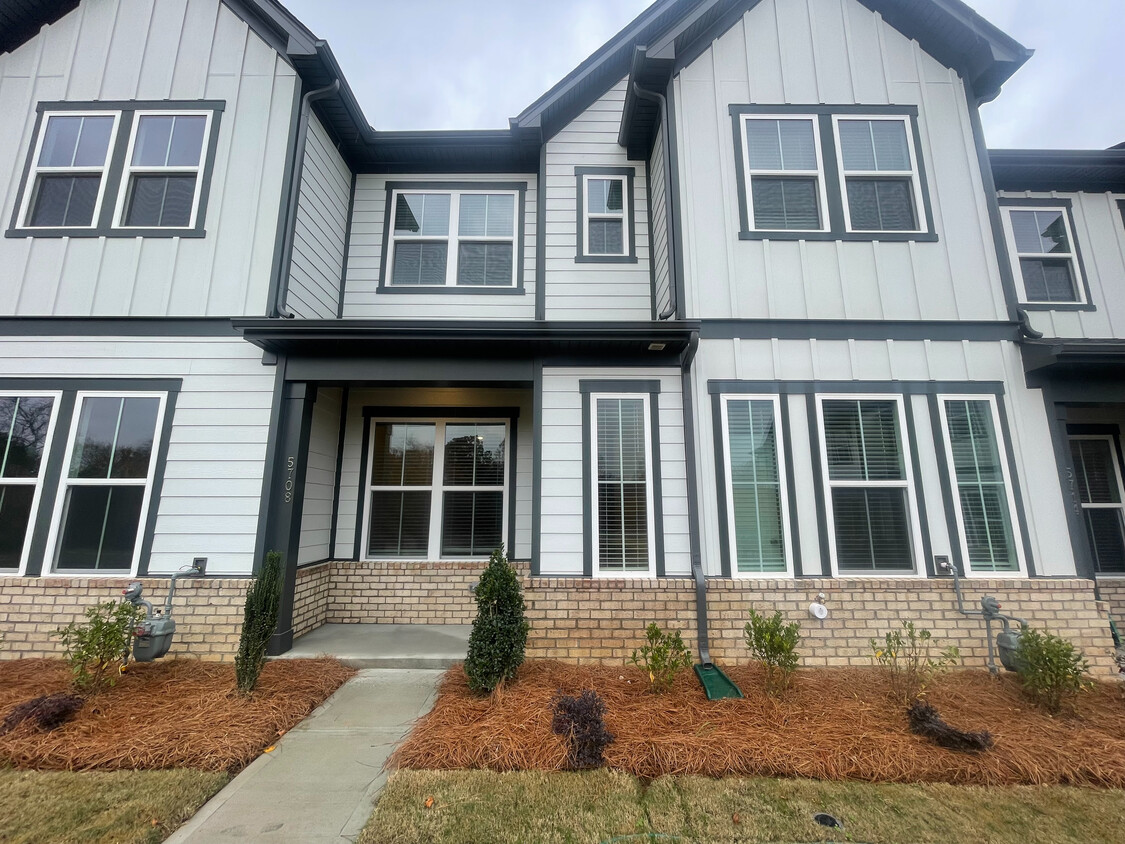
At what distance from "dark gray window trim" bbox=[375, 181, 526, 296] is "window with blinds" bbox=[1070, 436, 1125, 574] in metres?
8.15

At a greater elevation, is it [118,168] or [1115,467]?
[118,168]

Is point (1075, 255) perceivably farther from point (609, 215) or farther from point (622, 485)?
point (622, 485)

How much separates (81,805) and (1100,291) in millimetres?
11441

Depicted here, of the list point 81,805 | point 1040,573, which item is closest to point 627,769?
point 81,805

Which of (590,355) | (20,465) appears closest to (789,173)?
(590,355)

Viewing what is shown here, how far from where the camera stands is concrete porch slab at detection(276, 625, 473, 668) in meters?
5.15

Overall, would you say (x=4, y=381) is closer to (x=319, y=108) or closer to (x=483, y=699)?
(x=319, y=108)

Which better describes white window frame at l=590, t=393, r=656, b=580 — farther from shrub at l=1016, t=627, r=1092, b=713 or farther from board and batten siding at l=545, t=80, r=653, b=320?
shrub at l=1016, t=627, r=1092, b=713

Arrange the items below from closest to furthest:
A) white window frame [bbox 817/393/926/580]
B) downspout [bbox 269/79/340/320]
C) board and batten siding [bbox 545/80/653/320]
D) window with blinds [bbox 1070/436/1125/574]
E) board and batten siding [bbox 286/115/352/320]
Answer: white window frame [bbox 817/393/926/580] → downspout [bbox 269/79/340/320] → board and batten siding [bbox 286/115/352/320] → board and batten siding [bbox 545/80/653/320] → window with blinds [bbox 1070/436/1125/574]

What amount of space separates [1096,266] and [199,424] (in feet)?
37.7

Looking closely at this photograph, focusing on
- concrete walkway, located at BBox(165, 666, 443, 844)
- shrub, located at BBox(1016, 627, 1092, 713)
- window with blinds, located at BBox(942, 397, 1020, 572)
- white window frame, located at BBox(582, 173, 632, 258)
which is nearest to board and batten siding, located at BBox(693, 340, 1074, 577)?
window with blinds, located at BBox(942, 397, 1020, 572)

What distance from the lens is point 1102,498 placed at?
6.92 meters

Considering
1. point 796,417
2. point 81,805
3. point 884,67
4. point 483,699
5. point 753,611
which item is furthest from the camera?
point 884,67

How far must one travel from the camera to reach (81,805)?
2.92 m
